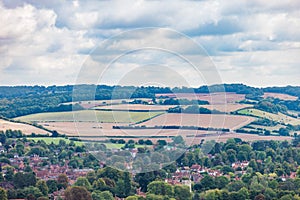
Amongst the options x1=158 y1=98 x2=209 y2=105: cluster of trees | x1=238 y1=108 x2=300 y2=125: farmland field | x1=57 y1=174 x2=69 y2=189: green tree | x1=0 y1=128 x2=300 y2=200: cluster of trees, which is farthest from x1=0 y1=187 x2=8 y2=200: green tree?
x1=238 y1=108 x2=300 y2=125: farmland field

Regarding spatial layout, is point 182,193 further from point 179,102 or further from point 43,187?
point 43,187

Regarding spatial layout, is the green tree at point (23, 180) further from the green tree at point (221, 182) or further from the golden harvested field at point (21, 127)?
the golden harvested field at point (21, 127)

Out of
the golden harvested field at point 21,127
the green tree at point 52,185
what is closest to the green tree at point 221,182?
the green tree at point 52,185

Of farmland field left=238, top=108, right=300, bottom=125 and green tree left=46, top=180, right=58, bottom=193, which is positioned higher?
farmland field left=238, top=108, right=300, bottom=125

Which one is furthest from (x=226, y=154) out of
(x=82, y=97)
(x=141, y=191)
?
(x=82, y=97)

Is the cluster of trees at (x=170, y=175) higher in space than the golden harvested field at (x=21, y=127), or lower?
lower

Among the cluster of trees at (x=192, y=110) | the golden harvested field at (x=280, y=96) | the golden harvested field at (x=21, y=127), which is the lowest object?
the golden harvested field at (x=21, y=127)

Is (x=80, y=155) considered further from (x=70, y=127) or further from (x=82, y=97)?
(x=82, y=97)

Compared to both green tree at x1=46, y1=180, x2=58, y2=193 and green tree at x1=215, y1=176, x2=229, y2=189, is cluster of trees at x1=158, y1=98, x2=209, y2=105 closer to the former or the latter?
green tree at x1=215, y1=176, x2=229, y2=189
